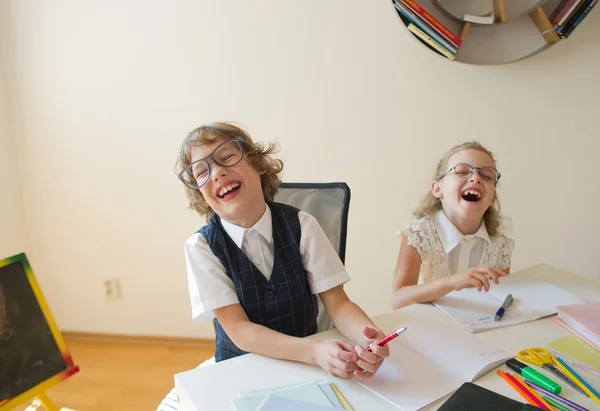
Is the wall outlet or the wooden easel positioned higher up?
the wooden easel

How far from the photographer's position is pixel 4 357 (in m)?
0.71

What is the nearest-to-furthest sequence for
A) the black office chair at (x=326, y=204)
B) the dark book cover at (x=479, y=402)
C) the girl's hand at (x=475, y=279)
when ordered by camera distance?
the dark book cover at (x=479, y=402)
the girl's hand at (x=475, y=279)
the black office chair at (x=326, y=204)

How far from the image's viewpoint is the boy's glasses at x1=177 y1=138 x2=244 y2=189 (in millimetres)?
1033

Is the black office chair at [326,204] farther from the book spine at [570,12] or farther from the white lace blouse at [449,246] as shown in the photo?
the book spine at [570,12]

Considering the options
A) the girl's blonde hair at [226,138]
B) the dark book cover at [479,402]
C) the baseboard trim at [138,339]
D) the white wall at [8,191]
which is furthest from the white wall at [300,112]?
the dark book cover at [479,402]

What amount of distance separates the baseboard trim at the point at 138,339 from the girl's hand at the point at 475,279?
157cm

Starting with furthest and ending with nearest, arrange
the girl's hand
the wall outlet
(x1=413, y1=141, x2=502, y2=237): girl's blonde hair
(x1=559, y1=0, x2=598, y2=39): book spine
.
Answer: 1. the wall outlet
2. (x1=559, y1=0, x2=598, y2=39): book spine
3. (x1=413, y1=141, x2=502, y2=237): girl's blonde hair
4. the girl's hand

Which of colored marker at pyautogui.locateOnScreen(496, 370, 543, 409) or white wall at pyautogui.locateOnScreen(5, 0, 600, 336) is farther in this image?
white wall at pyautogui.locateOnScreen(5, 0, 600, 336)

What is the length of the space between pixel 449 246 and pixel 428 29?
90 cm

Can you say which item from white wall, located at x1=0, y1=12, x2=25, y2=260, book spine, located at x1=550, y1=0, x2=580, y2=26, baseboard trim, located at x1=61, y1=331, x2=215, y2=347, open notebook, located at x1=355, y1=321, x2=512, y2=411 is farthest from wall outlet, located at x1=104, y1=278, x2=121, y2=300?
book spine, located at x1=550, y1=0, x2=580, y2=26

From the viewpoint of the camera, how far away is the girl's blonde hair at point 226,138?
107 cm

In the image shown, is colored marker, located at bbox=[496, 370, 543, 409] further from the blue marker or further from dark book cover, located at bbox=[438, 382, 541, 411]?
the blue marker

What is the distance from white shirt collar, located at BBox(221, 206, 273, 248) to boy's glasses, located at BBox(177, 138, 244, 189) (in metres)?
0.12

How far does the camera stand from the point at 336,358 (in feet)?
2.65
